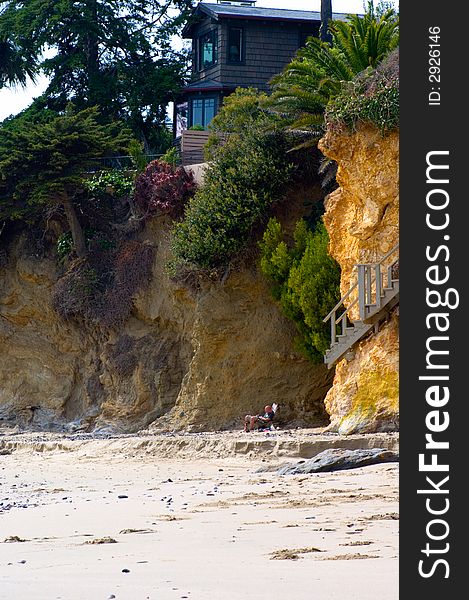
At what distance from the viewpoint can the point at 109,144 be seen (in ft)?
100.0

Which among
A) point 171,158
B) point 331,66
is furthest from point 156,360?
point 331,66

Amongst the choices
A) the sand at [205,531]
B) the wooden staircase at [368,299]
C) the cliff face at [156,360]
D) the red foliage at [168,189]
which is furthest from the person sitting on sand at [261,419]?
the red foliage at [168,189]

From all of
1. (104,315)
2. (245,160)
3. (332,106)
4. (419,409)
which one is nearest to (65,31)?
(104,315)

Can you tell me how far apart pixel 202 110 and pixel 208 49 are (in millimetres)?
2471

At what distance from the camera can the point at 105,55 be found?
3969 centimetres

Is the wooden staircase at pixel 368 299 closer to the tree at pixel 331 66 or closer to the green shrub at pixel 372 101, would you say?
the green shrub at pixel 372 101

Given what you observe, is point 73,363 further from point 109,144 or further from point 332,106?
point 332,106

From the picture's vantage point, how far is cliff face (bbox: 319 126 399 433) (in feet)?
63.9

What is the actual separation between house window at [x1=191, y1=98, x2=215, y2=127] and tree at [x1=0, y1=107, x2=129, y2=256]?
28.8 ft

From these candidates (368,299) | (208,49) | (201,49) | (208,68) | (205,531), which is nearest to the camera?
(205,531)

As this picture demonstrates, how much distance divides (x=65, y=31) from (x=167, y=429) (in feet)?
56.1

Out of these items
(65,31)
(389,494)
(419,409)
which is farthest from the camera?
(65,31)

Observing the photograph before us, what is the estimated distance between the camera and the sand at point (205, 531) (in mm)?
7164

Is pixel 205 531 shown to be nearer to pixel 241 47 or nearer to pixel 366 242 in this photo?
pixel 366 242
